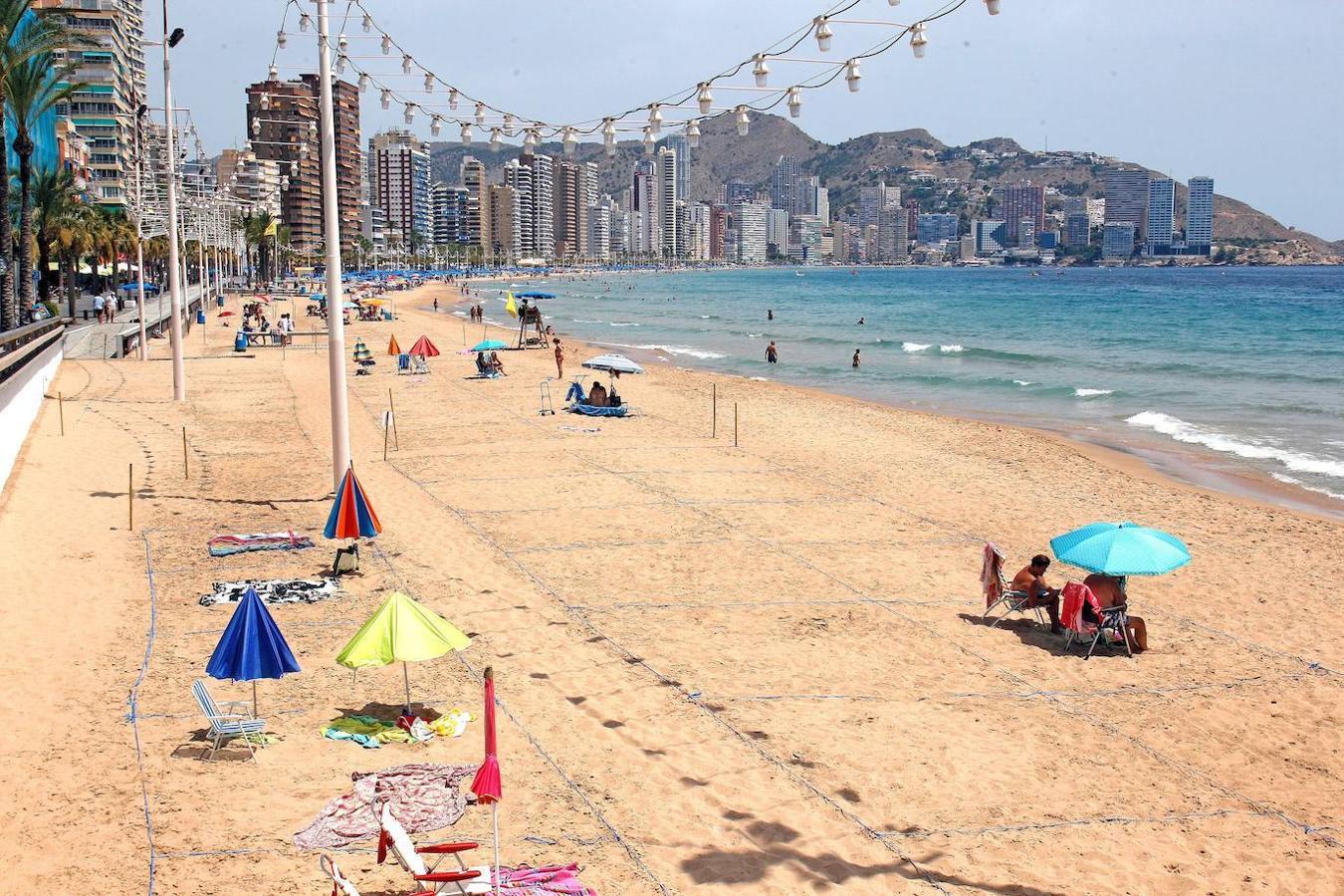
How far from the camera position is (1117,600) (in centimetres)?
1152

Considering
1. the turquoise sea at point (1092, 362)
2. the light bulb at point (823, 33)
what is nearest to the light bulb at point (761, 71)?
the light bulb at point (823, 33)

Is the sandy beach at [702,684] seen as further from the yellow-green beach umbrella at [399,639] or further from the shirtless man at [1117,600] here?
the yellow-green beach umbrella at [399,639]

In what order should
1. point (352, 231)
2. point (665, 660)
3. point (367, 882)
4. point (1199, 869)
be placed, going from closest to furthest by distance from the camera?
point (367, 882) → point (1199, 869) → point (665, 660) → point (352, 231)

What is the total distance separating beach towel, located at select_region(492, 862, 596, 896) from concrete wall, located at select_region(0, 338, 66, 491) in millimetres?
13290

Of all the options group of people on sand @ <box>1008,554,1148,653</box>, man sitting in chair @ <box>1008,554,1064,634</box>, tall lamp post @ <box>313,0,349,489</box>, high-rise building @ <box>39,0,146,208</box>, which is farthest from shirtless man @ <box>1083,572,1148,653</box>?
high-rise building @ <box>39,0,146,208</box>

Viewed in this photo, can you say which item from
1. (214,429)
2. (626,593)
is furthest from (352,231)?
(626,593)

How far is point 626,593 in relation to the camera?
12.8 m

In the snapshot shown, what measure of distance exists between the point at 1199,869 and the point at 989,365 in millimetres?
43137

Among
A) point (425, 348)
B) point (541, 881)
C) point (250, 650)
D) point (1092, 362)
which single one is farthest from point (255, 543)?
point (1092, 362)

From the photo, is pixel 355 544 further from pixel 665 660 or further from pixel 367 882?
pixel 367 882

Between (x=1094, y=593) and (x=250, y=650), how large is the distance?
775 cm

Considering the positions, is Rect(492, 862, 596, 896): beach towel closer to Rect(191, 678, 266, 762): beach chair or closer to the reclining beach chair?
Rect(191, 678, 266, 762): beach chair

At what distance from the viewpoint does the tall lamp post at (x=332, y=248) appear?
14.5 m

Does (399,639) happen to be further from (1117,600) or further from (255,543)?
(1117,600)
